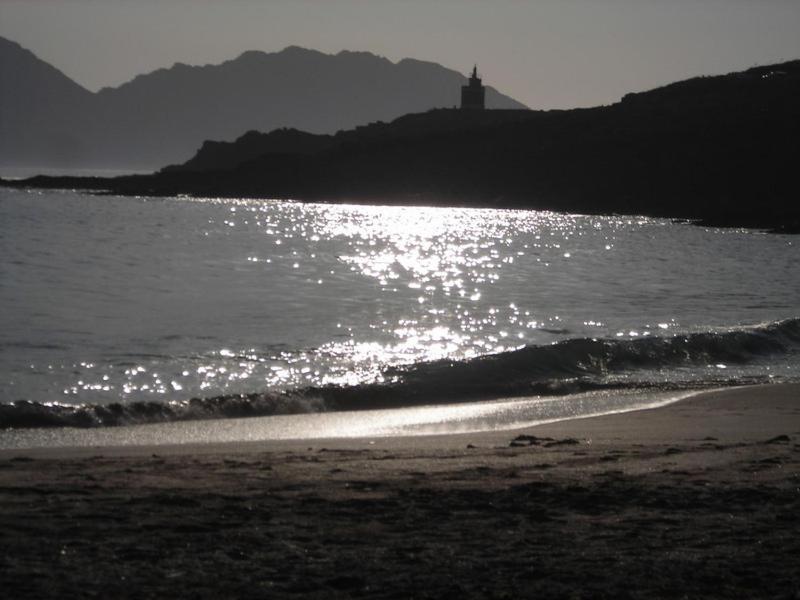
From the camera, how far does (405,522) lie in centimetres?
693

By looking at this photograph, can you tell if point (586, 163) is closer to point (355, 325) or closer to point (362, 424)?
point (355, 325)

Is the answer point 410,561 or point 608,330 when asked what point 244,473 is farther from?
point 608,330

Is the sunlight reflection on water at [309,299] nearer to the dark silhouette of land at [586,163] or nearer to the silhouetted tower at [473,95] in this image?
the dark silhouette of land at [586,163]

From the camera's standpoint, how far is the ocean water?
48.8ft

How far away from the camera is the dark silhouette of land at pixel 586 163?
11775 cm

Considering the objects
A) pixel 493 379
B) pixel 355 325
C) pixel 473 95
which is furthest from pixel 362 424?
pixel 473 95

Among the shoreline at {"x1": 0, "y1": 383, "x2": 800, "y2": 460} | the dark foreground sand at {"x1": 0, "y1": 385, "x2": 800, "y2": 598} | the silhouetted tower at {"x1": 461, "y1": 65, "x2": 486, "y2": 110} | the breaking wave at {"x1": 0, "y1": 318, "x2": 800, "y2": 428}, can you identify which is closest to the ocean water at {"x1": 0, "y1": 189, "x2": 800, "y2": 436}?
the breaking wave at {"x1": 0, "y1": 318, "x2": 800, "y2": 428}

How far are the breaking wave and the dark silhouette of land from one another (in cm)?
8981

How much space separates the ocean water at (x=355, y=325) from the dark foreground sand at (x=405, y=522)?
14.1 ft

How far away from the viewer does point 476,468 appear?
8805 millimetres

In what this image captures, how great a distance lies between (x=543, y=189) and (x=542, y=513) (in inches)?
4780

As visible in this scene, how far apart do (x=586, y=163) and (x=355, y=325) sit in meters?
107

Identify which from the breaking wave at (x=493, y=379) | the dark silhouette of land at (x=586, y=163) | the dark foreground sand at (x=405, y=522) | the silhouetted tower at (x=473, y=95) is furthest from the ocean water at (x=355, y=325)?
the silhouetted tower at (x=473, y=95)

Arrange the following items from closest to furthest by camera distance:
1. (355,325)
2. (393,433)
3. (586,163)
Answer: (393,433) → (355,325) → (586,163)
